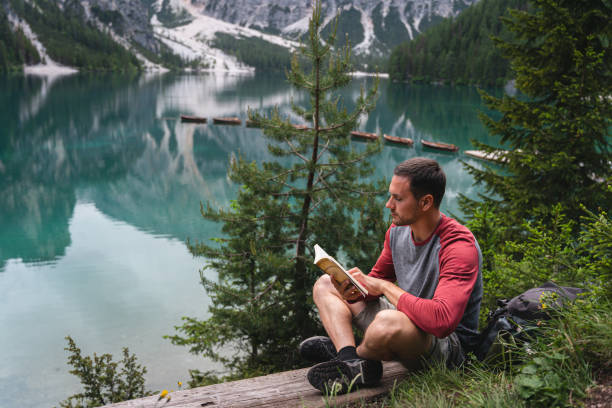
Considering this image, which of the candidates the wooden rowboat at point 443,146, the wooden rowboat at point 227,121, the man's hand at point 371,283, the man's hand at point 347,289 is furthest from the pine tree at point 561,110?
the wooden rowboat at point 227,121

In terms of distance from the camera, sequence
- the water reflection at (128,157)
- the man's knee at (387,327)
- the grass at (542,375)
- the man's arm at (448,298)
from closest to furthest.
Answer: the grass at (542,375) < the man's arm at (448,298) < the man's knee at (387,327) < the water reflection at (128,157)

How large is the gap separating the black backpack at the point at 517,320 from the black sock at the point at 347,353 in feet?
2.93

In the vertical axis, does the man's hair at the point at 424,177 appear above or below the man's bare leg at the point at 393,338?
above

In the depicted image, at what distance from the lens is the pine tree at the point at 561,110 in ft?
21.1

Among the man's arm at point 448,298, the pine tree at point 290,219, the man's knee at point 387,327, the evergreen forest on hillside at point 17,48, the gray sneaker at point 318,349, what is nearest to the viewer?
the man's arm at point 448,298

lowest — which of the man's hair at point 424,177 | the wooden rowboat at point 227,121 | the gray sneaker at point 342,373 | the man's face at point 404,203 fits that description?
the wooden rowboat at point 227,121

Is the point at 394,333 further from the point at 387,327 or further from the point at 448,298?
the point at 448,298

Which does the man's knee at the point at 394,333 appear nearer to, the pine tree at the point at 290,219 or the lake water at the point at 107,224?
the pine tree at the point at 290,219

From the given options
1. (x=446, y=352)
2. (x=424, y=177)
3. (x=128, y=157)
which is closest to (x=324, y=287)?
(x=446, y=352)

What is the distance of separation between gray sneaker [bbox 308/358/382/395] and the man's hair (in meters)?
1.20

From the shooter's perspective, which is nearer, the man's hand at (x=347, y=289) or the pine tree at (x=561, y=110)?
the man's hand at (x=347, y=289)

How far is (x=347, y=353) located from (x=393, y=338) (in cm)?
45

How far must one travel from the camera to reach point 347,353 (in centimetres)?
320

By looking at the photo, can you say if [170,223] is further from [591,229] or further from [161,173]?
[591,229]
